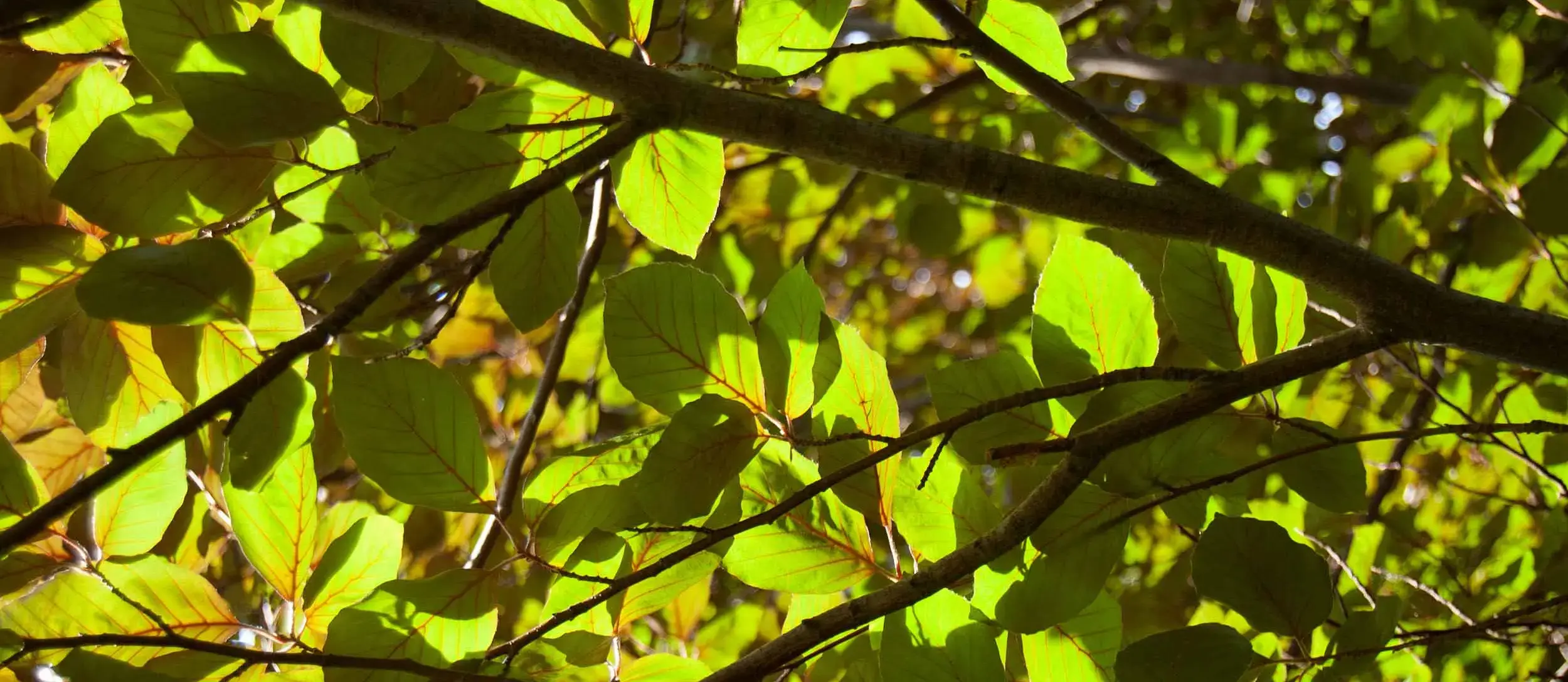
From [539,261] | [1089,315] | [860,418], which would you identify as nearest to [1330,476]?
[1089,315]

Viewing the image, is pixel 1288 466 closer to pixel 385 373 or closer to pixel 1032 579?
pixel 1032 579

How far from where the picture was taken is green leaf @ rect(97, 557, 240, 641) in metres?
0.66

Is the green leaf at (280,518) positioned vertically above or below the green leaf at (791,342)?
below

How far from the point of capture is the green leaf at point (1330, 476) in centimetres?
62

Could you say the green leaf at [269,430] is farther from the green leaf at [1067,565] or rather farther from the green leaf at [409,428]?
the green leaf at [1067,565]

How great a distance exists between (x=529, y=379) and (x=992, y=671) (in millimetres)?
1257

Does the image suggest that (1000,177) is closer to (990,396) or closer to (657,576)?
(990,396)

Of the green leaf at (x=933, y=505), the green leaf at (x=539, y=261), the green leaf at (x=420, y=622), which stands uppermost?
the green leaf at (x=539, y=261)

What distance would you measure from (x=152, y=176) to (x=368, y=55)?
160mm

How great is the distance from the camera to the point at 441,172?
1.79 feet

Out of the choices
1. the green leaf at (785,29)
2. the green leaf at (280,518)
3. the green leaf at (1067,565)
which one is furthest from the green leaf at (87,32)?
the green leaf at (1067,565)

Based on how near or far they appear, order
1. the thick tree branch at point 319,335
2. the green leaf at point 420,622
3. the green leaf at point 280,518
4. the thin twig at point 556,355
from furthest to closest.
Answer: the thin twig at point 556,355, the green leaf at point 280,518, the green leaf at point 420,622, the thick tree branch at point 319,335

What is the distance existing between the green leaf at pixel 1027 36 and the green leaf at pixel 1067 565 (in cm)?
33

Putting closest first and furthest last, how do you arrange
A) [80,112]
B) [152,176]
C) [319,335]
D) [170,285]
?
[319,335] → [170,285] → [152,176] → [80,112]
